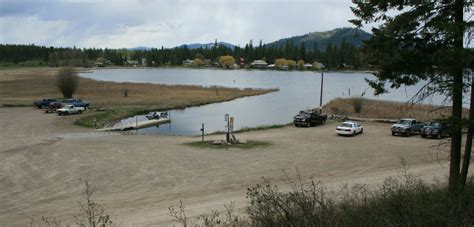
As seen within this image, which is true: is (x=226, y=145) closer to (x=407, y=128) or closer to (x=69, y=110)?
(x=407, y=128)

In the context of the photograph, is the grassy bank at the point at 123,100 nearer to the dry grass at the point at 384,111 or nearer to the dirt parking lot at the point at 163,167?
the dirt parking lot at the point at 163,167

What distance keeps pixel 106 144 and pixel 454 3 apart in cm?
2717

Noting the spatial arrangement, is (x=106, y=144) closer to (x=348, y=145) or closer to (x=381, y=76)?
(x=348, y=145)

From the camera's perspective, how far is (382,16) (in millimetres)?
15055

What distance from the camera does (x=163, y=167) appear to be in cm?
2738

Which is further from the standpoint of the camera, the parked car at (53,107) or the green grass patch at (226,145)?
the parked car at (53,107)

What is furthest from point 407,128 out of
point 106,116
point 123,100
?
point 123,100

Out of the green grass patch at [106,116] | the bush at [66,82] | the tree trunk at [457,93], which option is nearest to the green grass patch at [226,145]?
the green grass patch at [106,116]


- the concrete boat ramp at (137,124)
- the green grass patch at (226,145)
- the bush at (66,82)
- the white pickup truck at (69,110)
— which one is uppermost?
the bush at (66,82)

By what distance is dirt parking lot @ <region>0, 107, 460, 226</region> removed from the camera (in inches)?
792

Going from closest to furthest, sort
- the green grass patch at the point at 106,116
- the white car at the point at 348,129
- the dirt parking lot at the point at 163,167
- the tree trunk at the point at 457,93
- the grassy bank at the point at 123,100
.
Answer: the tree trunk at the point at 457,93, the dirt parking lot at the point at 163,167, the white car at the point at 348,129, the green grass patch at the point at 106,116, the grassy bank at the point at 123,100

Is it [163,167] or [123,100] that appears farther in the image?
[123,100]

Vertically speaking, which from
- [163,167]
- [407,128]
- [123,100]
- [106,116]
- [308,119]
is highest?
[407,128]

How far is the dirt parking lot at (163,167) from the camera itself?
20.1 meters
